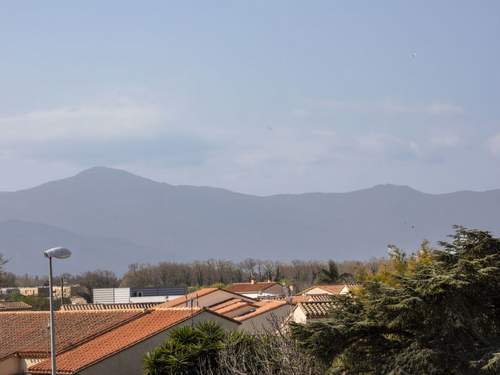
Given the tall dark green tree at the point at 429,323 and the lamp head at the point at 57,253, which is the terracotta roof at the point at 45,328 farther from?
the tall dark green tree at the point at 429,323

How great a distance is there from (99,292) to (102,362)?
76169mm

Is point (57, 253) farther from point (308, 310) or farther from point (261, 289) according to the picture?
point (261, 289)

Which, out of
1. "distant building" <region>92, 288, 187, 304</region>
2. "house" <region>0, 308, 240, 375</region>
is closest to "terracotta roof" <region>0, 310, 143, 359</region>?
"house" <region>0, 308, 240, 375</region>

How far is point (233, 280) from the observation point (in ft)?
534

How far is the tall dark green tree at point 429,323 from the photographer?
64.2ft

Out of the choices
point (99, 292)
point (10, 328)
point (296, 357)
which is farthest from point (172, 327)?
point (99, 292)

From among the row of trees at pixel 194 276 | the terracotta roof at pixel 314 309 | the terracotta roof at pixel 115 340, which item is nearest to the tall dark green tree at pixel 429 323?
the terracotta roof at pixel 115 340

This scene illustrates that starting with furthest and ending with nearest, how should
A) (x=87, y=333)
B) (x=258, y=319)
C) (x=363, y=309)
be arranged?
1. (x=258, y=319)
2. (x=87, y=333)
3. (x=363, y=309)

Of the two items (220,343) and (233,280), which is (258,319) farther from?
(233,280)

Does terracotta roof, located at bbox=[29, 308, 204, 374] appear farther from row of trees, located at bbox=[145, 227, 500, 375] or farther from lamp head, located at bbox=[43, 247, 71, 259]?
lamp head, located at bbox=[43, 247, 71, 259]

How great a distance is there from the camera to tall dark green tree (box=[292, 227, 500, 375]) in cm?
1956

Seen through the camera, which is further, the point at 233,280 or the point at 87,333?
the point at 233,280

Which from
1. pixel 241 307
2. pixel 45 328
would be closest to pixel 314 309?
pixel 45 328

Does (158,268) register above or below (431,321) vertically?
above
